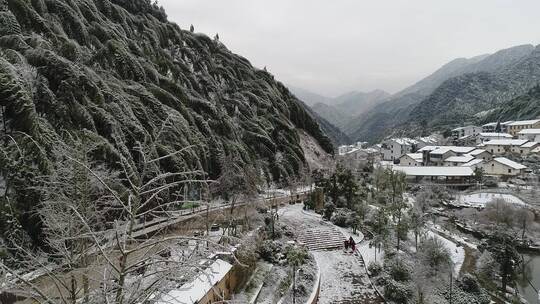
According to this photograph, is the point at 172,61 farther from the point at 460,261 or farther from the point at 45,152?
the point at 460,261

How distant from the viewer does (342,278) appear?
876 inches

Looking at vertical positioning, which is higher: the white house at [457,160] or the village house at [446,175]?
the white house at [457,160]

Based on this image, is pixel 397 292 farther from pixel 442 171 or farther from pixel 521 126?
pixel 521 126

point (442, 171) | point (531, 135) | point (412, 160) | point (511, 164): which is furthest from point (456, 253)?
point (531, 135)

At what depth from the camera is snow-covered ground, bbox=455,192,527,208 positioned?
48.3 m

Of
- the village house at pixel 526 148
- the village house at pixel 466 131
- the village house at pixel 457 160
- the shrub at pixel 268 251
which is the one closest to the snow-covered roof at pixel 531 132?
the village house at pixel 526 148

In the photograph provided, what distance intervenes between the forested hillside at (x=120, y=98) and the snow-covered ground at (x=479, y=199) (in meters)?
22.8

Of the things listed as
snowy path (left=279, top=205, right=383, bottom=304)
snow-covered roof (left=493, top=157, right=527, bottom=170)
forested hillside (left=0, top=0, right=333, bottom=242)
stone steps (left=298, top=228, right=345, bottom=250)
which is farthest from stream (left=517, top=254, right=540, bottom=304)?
snow-covered roof (left=493, top=157, right=527, bottom=170)

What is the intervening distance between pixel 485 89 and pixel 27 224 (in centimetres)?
19046

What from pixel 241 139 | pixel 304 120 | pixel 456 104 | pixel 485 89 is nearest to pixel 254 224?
pixel 241 139

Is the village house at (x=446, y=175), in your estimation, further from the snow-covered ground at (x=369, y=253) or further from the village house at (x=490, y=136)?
the snow-covered ground at (x=369, y=253)

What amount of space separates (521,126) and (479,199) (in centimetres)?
5881

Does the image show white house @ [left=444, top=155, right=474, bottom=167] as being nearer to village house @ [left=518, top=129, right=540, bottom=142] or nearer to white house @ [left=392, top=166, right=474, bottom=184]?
white house @ [left=392, top=166, right=474, bottom=184]

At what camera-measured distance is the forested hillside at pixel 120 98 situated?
15.5 m
